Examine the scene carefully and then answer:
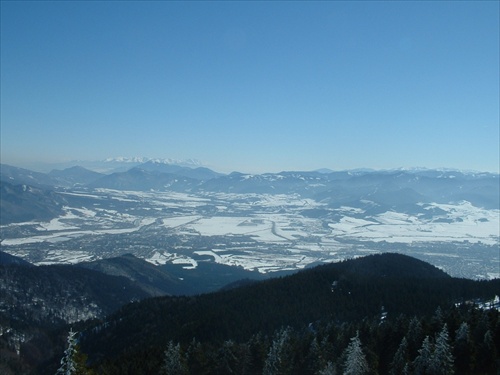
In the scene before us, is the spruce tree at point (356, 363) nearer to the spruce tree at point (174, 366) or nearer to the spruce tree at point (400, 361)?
the spruce tree at point (400, 361)

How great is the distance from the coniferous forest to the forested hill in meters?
0.23

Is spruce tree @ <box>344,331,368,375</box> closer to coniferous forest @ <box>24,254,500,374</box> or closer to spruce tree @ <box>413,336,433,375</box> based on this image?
coniferous forest @ <box>24,254,500,374</box>

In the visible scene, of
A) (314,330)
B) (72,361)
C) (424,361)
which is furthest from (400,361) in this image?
(314,330)

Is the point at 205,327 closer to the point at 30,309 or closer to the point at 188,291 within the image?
the point at 30,309

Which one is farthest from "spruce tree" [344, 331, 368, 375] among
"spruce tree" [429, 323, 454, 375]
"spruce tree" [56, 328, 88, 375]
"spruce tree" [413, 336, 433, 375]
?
"spruce tree" [56, 328, 88, 375]

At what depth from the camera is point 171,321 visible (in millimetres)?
91375

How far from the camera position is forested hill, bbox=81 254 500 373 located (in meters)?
75.3

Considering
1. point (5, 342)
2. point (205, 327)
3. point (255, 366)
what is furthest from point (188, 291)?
point (255, 366)

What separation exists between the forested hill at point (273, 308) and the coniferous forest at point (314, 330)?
0.23m

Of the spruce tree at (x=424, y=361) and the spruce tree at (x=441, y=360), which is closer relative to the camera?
the spruce tree at (x=441, y=360)

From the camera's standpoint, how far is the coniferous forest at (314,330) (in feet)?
120

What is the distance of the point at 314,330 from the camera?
228 ft

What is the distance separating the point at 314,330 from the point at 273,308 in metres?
16.4

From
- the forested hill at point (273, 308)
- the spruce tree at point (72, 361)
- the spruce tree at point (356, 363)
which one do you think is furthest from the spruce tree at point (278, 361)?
the forested hill at point (273, 308)
